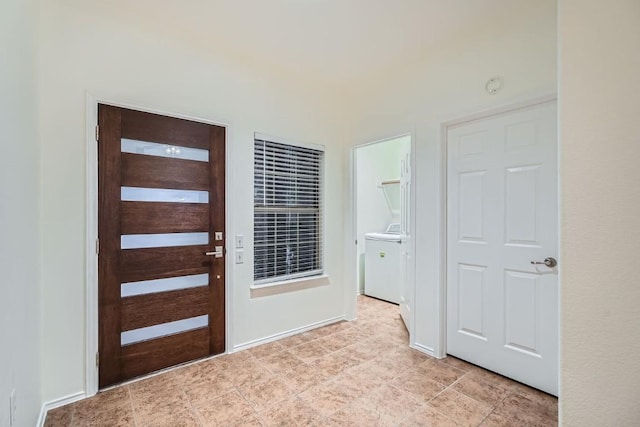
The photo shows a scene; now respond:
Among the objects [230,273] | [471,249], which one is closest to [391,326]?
[471,249]

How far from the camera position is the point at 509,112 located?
2232 mm

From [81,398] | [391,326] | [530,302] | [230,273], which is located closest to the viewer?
[81,398]

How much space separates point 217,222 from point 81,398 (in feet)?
4.90

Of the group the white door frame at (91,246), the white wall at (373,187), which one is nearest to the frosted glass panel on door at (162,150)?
the white door frame at (91,246)

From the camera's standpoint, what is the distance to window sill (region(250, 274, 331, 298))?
2.84 meters

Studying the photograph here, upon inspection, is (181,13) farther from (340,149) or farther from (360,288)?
(360,288)

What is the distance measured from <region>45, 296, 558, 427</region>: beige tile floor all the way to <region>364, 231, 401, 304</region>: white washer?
57.6 inches

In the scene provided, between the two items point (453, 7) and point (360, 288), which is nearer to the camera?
point (453, 7)

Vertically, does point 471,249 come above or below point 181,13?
below

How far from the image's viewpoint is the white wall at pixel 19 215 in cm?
113

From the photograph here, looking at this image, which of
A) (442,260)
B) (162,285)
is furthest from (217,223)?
(442,260)

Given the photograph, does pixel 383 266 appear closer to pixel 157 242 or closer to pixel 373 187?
pixel 373 187

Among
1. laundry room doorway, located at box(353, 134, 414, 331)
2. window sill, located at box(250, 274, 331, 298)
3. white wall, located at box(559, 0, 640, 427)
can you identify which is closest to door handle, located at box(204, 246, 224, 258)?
window sill, located at box(250, 274, 331, 298)

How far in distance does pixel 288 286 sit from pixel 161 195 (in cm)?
149
